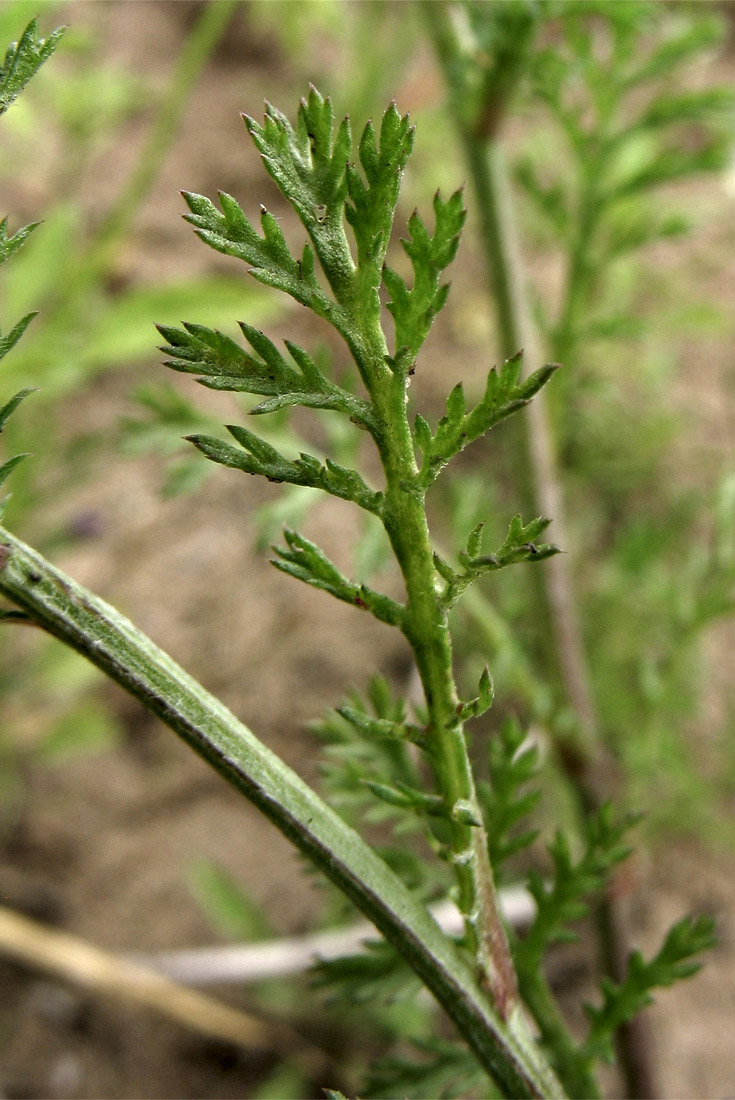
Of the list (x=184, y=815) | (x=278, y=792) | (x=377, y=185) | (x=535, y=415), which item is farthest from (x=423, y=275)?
(x=184, y=815)

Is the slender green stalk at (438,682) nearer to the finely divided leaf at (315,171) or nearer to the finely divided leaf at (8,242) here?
the finely divided leaf at (315,171)

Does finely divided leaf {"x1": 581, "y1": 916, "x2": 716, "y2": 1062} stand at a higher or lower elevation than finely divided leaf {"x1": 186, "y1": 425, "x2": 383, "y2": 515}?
lower

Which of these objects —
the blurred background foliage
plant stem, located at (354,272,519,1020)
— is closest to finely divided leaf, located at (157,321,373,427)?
plant stem, located at (354,272,519,1020)

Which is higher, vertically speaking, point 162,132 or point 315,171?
point 162,132

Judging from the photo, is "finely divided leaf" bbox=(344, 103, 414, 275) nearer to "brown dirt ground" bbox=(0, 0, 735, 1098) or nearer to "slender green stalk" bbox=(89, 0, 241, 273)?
"brown dirt ground" bbox=(0, 0, 735, 1098)

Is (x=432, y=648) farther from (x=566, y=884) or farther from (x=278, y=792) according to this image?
(x=566, y=884)
